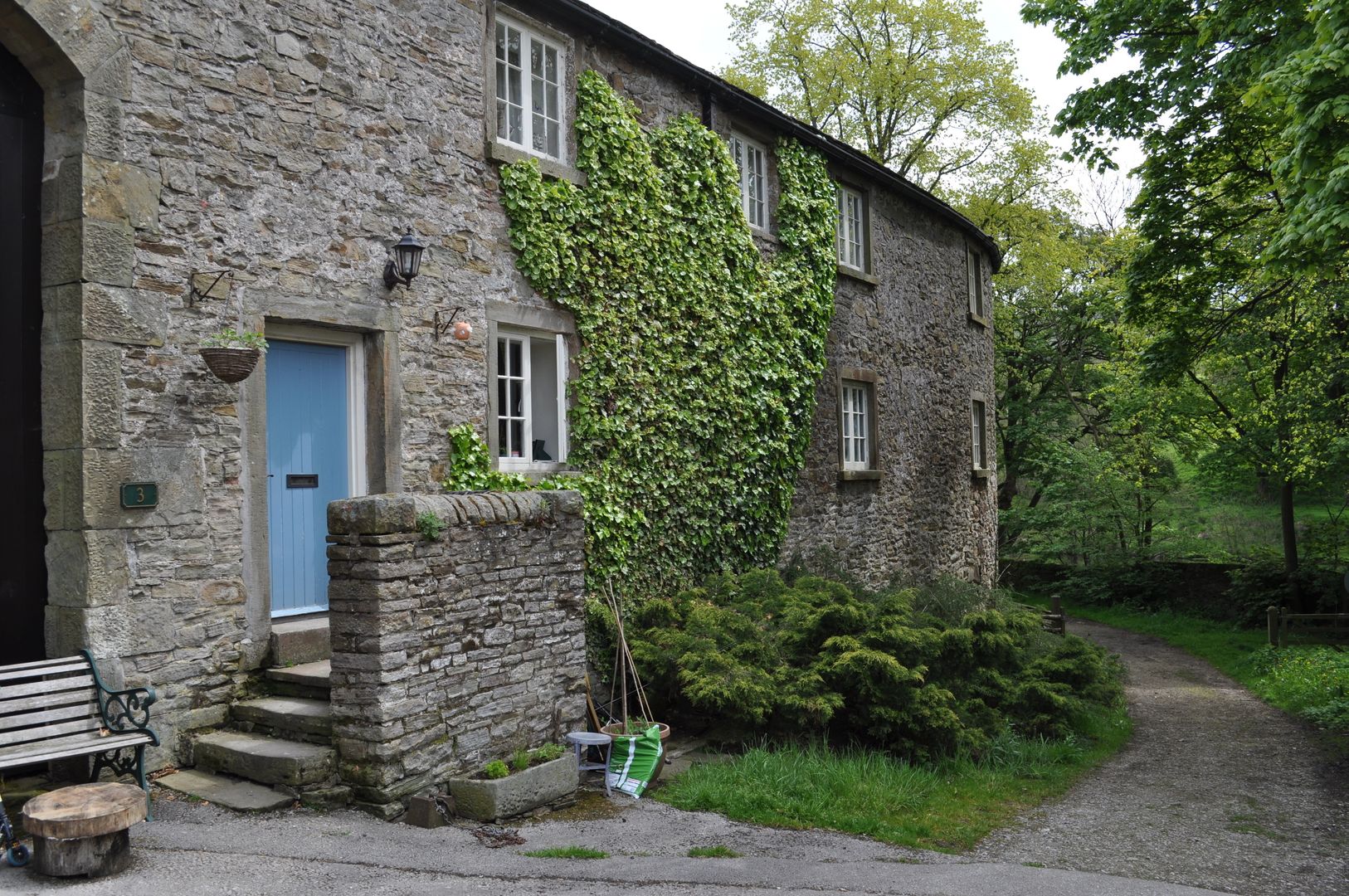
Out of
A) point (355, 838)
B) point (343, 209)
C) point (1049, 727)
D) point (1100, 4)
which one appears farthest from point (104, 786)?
point (1100, 4)

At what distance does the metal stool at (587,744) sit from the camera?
7562 mm

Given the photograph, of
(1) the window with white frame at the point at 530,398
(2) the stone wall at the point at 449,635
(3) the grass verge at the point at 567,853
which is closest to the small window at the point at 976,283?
(1) the window with white frame at the point at 530,398

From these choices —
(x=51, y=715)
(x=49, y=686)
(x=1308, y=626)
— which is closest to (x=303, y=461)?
(x=49, y=686)

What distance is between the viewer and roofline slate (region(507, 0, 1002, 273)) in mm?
9734

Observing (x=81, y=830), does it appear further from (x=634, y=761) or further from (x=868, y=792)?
(x=868, y=792)

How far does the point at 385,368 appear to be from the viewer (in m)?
8.18

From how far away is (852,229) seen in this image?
15492mm

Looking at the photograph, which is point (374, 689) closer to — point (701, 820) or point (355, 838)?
point (355, 838)

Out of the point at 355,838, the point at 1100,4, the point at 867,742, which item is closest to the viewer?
the point at 355,838

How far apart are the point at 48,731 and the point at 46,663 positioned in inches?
17.2

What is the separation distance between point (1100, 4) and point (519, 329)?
857 cm

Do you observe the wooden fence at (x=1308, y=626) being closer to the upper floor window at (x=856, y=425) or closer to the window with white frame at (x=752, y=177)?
the upper floor window at (x=856, y=425)

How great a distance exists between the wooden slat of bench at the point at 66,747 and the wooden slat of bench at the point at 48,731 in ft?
0.11

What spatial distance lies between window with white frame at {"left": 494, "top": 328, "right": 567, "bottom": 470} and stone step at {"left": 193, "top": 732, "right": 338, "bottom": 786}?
322 centimetres
